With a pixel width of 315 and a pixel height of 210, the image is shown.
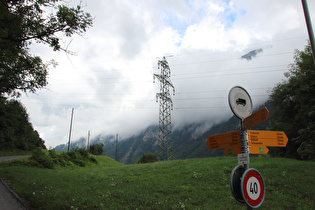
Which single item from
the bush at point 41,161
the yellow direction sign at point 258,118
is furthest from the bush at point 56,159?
the yellow direction sign at point 258,118

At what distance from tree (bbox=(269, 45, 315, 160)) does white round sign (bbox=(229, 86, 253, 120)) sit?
858 inches

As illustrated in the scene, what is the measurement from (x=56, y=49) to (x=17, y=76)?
11.2ft

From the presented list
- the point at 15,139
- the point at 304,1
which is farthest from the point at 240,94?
the point at 15,139

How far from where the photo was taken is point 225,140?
14.3 feet

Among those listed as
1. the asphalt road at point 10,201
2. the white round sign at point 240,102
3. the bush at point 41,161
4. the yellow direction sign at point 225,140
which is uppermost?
the white round sign at point 240,102

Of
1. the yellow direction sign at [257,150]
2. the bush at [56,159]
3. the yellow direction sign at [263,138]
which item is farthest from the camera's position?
the bush at [56,159]

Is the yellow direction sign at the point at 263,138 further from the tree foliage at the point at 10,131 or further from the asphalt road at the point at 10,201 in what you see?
the tree foliage at the point at 10,131

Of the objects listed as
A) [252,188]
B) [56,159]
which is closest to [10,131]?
[56,159]

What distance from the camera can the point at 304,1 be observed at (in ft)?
19.9

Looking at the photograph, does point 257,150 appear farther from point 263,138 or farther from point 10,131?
point 10,131

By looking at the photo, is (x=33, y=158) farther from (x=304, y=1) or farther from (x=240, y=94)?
(x=304, y=1)

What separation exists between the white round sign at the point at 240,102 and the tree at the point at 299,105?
2178 centimetres

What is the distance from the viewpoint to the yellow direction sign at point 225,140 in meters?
4.11

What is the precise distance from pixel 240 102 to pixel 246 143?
0.92 meters
